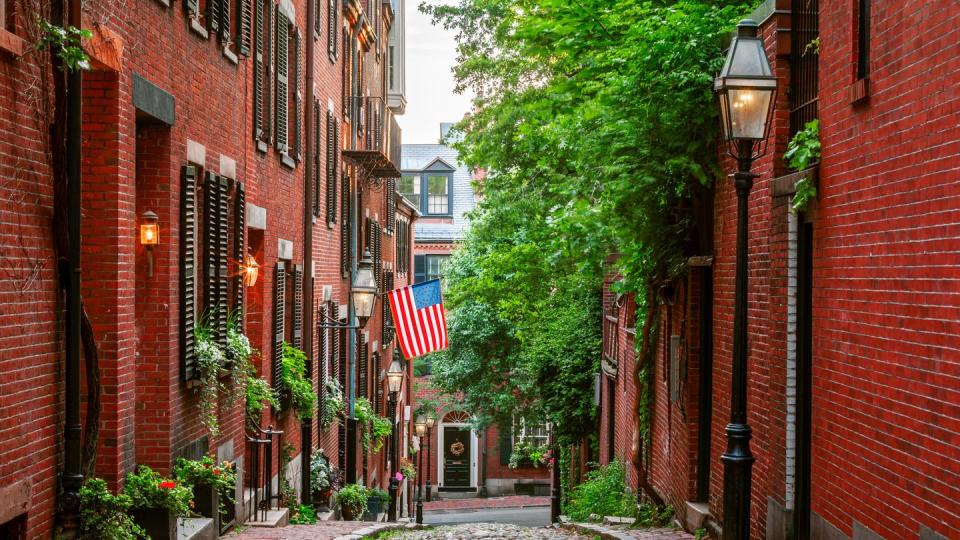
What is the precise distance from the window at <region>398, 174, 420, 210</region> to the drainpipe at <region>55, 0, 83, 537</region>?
4972 cm

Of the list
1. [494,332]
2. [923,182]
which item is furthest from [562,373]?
[923,182]

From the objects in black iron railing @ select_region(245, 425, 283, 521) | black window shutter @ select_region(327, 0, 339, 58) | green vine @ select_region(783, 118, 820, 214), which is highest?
black window shutter @ select_region(327, 0, 339, 58)

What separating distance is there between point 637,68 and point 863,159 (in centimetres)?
451

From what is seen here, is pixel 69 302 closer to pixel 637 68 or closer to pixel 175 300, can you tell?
pixel 175 300

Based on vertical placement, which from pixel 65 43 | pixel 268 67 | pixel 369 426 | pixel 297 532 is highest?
Result: pixel 268 67

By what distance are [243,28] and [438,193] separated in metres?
43.5

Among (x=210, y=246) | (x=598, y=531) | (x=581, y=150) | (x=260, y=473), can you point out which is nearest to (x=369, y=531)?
(x=260, y=473)

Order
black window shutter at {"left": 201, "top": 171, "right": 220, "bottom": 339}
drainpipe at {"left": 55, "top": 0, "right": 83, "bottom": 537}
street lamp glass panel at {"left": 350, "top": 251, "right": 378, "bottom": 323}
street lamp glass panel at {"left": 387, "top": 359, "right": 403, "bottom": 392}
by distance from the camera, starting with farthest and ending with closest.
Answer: street lamp glass panel at {"left": 387, "top": 359, "right": 403, "bottom": 392}, street lamp glass panel at {"left": 350, "top": 251, "right": 378, "bottom": 323}, black window shutter at {"left": 201, "top": 171, "right": 220, "bottom": 339}, drainpipe at {"left": 55, "top": 0, "right": 83, "bottom": 537}

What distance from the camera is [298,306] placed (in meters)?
19.4

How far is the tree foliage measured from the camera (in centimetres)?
1220

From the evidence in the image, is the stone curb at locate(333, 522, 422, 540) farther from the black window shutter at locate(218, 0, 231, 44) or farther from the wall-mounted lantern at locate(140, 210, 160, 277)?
the black window shutter at locate(218, 0, 231, 44)

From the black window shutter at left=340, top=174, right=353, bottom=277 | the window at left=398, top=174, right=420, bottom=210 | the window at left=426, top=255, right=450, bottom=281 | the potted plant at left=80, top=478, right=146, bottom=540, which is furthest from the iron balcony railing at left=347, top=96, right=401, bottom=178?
the window at left=398, top=174, right=420, bottom=210

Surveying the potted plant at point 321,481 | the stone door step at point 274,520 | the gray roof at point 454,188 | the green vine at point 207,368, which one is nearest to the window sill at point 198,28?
the green vine at point 207,368

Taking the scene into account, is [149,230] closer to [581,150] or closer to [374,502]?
[581,150]
